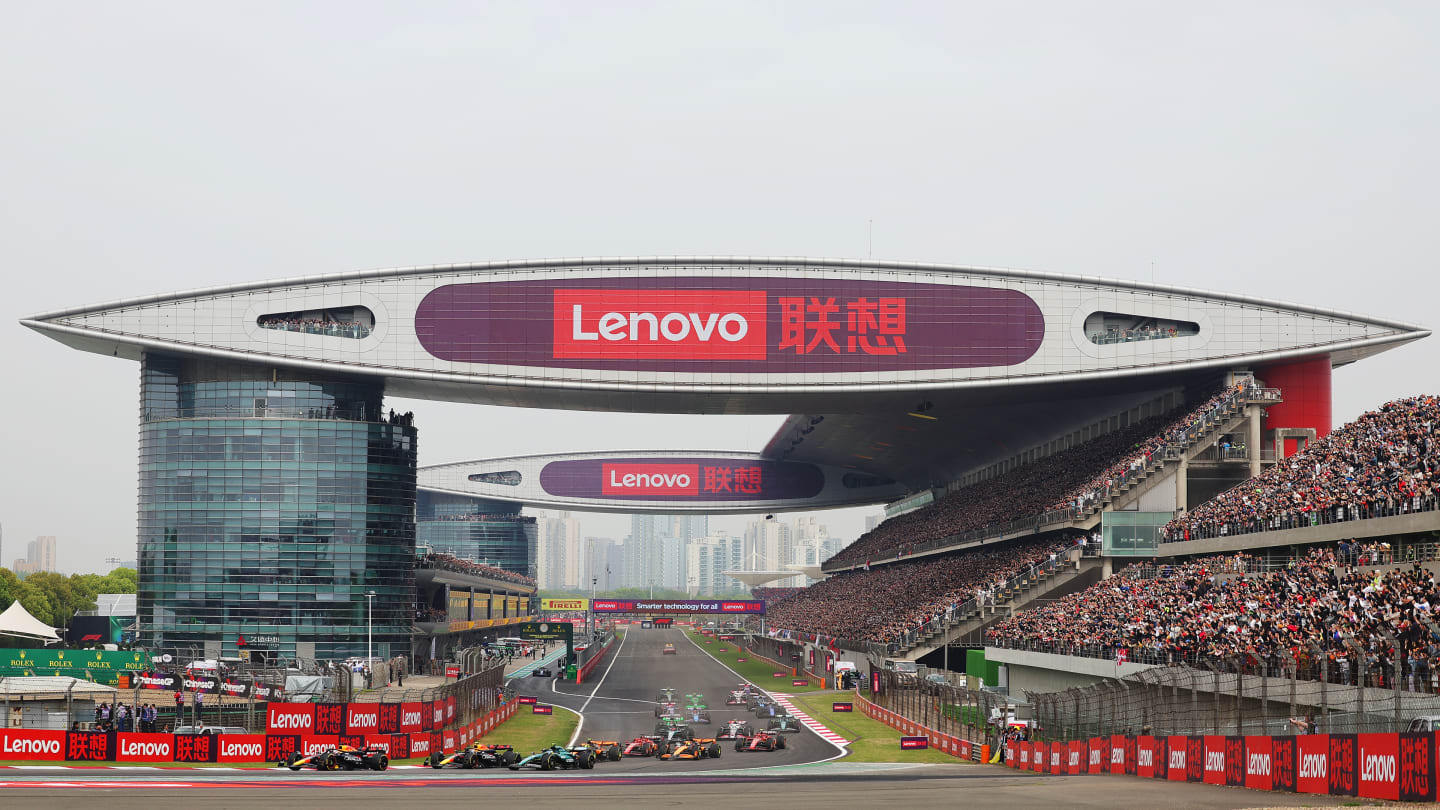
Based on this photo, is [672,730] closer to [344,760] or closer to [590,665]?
[344,760]

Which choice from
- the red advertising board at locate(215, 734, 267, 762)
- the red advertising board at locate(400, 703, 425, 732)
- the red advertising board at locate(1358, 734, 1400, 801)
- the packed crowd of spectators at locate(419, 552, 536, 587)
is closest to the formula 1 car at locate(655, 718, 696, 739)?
the red advertising board at locate(400, 703, 425, 732)

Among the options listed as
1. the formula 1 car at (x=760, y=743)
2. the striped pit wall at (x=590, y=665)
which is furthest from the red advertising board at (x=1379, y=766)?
the striped pit wall at (x=590, y=665)

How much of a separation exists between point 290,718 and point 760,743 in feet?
54.6

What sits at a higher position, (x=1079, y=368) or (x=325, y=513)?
(x=1079, y=368)

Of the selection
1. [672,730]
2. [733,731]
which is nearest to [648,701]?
[733,731]

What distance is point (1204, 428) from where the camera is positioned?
6050 cm

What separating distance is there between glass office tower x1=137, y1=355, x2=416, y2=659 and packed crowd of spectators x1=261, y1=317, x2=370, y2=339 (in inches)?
102

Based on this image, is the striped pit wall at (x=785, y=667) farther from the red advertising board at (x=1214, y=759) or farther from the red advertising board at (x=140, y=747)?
the red advertising board at (x=1214, y=759)

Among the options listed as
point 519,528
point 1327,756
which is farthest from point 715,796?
point 519,528

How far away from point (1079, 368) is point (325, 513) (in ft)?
133

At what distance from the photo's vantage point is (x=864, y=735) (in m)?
50.2

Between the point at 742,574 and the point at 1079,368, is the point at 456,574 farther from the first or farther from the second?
the point at 742,574

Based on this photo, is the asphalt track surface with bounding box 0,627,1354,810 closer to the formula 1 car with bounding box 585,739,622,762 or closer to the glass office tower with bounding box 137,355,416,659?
the formula 1 car with bounding box 585,739,622,762

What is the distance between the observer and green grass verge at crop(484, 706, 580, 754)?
1855 inches
